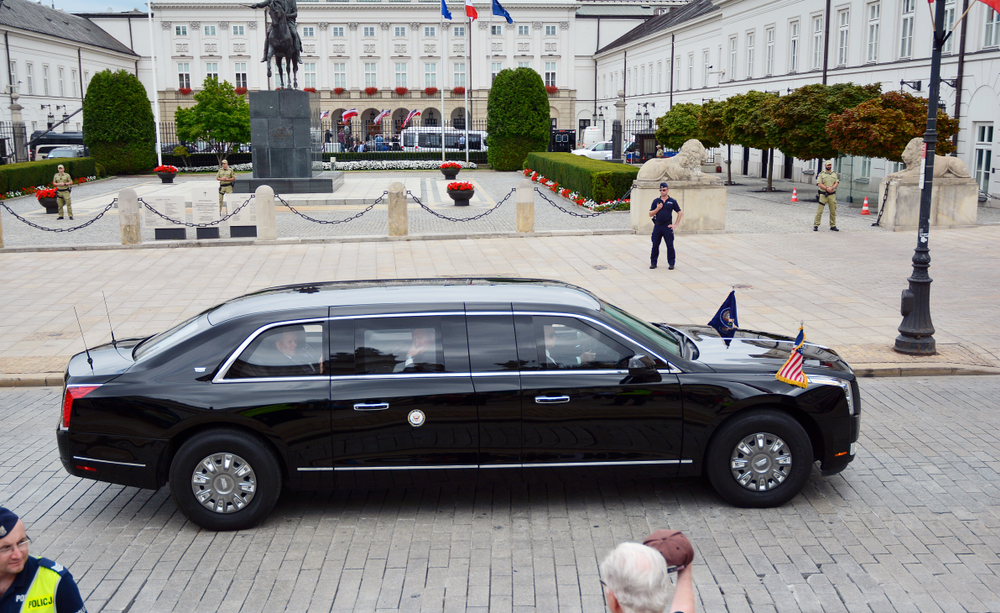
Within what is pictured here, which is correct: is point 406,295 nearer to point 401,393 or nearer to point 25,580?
point 401,393

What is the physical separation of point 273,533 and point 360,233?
17.1 metres

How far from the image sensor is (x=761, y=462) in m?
6.14

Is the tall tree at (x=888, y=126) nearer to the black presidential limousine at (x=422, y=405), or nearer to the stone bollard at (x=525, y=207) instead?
the stone bollard at (x=525, y=207)

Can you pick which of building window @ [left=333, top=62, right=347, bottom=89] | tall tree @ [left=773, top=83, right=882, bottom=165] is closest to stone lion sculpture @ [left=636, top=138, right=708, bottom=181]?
tall tree @ [left=773, top=83, right=882, bottom=165]

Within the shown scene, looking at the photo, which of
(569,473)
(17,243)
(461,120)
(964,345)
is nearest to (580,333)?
(569,473)

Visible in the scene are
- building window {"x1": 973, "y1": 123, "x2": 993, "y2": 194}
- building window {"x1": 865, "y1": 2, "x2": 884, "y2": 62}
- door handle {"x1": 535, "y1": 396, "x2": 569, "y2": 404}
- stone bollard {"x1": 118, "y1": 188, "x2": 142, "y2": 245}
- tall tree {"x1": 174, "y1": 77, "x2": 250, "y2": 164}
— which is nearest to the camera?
door handle {"x1": 535, "y1": 396, "x2": 569, "y2": 404}

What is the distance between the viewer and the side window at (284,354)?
596 centimetres

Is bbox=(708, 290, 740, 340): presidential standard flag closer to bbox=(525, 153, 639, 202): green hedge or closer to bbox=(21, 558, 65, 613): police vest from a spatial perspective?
bbox=(21, 558, 65, 613): police vest

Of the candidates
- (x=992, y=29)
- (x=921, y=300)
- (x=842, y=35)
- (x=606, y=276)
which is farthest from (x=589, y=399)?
(x=842, y=35)

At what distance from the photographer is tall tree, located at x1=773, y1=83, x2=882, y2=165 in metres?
29.3

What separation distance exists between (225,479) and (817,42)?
4126 cm

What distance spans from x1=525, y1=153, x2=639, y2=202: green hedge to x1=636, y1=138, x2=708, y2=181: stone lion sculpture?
16.9 feet

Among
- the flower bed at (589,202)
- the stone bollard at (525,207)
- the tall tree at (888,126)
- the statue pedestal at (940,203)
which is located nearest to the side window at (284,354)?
the stone bollard at (525,207)

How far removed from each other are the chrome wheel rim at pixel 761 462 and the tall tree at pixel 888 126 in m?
22.3
